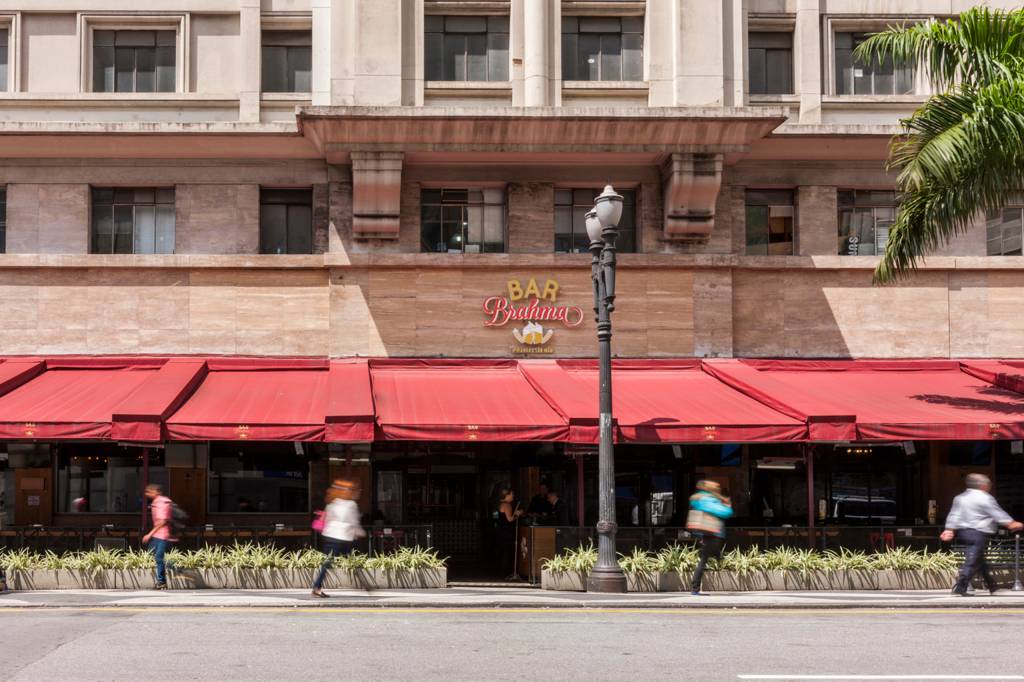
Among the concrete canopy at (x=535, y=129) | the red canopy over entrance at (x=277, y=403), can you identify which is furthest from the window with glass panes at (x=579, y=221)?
the red canopy over entrance at (x=277, y=403)

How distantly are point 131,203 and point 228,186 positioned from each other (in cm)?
196

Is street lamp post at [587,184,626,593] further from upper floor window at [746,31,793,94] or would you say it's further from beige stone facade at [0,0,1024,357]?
upper floor window at [746,31,793,94]

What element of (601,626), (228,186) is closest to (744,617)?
(601,626)

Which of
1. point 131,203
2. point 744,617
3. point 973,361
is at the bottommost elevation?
point 744,617

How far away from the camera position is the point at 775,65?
22.7m

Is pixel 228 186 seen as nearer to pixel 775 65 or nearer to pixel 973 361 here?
pixel 775 65

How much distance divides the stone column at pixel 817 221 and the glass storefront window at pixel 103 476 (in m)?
13.3

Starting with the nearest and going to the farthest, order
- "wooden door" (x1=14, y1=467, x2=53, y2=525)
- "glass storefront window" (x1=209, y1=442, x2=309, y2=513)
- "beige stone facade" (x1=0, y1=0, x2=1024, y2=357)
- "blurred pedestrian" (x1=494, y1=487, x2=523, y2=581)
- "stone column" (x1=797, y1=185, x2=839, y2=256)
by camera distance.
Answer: "blurred pedestrian" (x1=494, y1=487, x2=523, y2=581) → "beige stone facade" (x1=0, y1=0, x2=1024, y2=357) → "wooden door" (x1=14, y1=467, x2=53, y2=525) → "glass storefront window" (x1=209, y1=442, x2=309, y2=513) → "stone column" (x1=797, y1=185, x2=839, y2=256)

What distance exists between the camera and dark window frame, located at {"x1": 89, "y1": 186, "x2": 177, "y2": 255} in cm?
2219

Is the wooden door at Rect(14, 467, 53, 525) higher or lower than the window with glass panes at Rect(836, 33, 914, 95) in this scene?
lower

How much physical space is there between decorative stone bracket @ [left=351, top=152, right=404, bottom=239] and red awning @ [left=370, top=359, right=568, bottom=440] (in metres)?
2.53

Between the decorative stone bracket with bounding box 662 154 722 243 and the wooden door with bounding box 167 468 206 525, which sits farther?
the wooden door with bounding box 167 468 206 525

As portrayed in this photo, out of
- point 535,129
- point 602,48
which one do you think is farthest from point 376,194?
point 602,48

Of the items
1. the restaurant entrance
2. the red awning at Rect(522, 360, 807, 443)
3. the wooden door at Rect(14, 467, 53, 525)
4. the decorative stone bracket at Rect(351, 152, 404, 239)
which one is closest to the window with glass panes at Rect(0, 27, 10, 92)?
the decorative stone bracket at Rect(351, 152, 404, 239)
